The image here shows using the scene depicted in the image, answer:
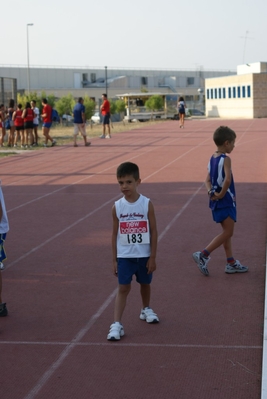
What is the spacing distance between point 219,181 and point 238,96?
2242 inches

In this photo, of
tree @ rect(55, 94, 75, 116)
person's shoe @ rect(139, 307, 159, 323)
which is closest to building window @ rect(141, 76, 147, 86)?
tree @ rect(55, 94, 75, 116)

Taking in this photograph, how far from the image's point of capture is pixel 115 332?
575 cm

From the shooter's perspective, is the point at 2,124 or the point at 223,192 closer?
the point at 223,192

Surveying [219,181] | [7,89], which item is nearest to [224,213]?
[219,181]

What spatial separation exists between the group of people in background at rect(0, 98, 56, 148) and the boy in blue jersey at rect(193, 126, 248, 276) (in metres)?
19.8

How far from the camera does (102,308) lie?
263 inches

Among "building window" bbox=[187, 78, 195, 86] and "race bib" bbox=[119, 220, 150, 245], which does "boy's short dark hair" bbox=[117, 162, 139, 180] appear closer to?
"race bib" bbox=[119, 220, 150, 245]

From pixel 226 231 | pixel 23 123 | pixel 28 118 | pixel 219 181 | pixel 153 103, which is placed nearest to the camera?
pixel 219 181

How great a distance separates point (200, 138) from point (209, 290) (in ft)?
79.2

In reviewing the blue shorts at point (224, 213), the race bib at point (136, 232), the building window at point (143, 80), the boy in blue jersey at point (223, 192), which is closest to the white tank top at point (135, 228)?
the race bib at point (136, 232)

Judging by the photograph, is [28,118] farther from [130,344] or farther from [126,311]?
[130,344]

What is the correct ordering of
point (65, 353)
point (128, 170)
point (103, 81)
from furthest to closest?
point (103, 81) < point (128, 170) < point (65, 353)

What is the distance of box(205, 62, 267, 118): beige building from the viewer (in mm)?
59969

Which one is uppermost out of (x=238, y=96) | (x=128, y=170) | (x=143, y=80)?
(x=143, y=80)
